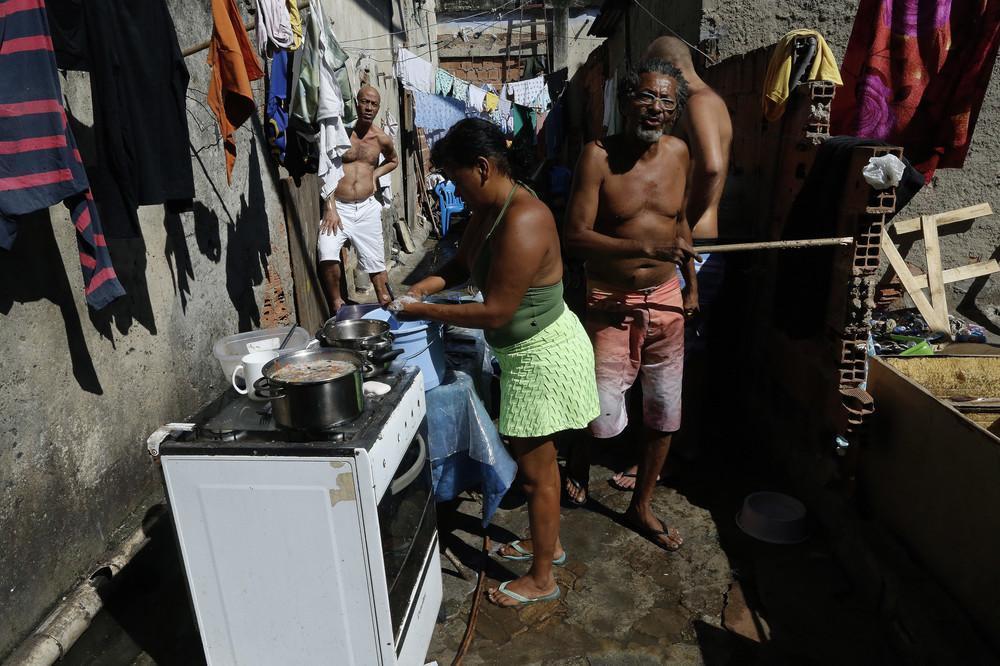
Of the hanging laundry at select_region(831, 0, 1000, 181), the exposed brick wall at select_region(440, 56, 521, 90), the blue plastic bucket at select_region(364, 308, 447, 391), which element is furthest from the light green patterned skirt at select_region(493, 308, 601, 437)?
the exposed brick wall at select_region(440, 56, 521, 90)

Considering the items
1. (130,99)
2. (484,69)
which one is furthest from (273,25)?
(484,69)

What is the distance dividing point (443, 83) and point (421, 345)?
12906 mm

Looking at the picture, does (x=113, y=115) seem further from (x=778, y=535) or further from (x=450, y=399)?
(x=778, y=535)

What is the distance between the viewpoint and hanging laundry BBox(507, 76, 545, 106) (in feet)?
59.2

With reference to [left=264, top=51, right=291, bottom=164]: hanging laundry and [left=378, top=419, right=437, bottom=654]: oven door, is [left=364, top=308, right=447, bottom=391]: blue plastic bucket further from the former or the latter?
[left=264, top=51, right=291, bottom=164]: hanging laundry

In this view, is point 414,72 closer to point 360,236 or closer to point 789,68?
point 360,236

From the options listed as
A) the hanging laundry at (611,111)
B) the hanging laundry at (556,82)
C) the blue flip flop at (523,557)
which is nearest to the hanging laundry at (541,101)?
the hanging laundry at (556,82)

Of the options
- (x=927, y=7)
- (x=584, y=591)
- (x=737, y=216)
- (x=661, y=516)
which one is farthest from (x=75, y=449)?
(x=927, y=7)

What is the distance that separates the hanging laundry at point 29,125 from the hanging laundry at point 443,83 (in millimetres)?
12628

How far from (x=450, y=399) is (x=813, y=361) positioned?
6.67ft

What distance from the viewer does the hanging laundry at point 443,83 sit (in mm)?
13875

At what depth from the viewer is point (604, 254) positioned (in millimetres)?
3107

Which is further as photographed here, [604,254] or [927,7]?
[927,7]

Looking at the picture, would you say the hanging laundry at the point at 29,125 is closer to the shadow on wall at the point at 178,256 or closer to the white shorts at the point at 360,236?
the shadow on wall at the point at 178,256
